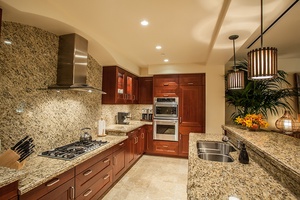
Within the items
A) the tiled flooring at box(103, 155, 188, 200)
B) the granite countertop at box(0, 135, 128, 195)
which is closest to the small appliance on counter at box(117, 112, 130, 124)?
the tiled flooring at box(103, 155, 188, 200)

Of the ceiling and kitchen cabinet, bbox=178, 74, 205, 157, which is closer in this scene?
the ceiling

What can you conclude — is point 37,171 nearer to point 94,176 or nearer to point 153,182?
point 94,176

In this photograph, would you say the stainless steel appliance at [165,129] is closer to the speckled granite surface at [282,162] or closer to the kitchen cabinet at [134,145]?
the kitchen cabinet at [134,145]

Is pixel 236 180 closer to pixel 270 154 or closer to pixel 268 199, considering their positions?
pixel 268 199

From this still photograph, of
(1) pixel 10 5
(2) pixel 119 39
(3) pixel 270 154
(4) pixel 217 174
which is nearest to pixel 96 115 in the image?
(2) pixel 119 39

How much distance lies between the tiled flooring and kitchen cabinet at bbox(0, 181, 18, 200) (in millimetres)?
1603

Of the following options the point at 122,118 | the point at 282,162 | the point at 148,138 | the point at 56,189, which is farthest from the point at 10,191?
the point at 148,138

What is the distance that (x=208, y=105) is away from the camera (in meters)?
4.08

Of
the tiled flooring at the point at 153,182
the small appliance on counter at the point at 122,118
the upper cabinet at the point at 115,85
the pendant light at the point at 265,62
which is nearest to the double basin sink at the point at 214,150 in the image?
the tiled flooring at the point at 153,182

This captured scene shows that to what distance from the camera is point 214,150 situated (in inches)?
93.4

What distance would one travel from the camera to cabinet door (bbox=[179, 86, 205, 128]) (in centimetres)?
420

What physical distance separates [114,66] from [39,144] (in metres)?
2.11

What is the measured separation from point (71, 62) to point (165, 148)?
3272 millimetres

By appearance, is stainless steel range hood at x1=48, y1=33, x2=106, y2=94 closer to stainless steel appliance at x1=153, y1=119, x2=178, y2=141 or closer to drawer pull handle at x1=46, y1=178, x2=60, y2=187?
drawer pull handle at x1=46, y1=178, x2=60, y2=187
